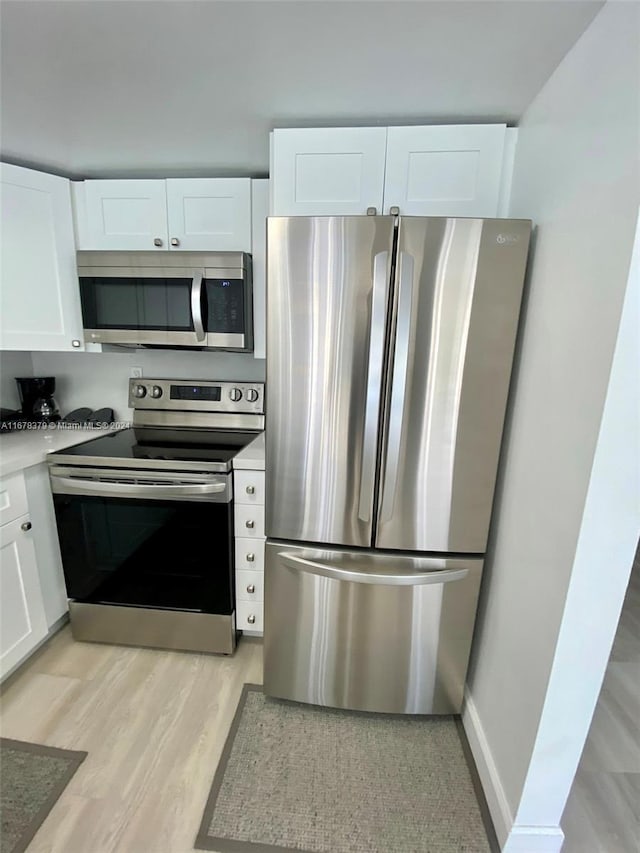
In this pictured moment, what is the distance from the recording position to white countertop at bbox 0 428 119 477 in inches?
62.1

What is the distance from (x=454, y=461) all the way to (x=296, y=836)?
1.27 metres

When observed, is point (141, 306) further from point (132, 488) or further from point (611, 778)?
point (611, 778)

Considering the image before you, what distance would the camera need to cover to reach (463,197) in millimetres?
1439

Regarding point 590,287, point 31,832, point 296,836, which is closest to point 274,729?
point 296,836

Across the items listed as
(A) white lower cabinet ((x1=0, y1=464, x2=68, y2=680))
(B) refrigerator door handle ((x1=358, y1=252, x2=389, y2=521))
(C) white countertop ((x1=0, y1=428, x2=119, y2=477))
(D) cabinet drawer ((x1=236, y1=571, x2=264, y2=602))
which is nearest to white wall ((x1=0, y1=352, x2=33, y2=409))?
(C) white countertop ((x1=0, y1=428, x2=119, y2=477))

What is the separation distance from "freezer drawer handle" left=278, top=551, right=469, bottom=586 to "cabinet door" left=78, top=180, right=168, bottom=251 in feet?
5.42

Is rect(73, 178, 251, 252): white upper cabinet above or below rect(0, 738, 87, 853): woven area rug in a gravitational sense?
above

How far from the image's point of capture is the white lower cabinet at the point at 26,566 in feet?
5.20

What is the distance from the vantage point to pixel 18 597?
1653 millimetres

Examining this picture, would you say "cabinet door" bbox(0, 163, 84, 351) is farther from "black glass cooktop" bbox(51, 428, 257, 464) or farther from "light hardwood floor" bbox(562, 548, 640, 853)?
"light hardwood floor" bbox(562, 548, 640, 853)

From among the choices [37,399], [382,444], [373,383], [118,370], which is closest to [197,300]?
[118,370]

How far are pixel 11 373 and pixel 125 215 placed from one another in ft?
3.78

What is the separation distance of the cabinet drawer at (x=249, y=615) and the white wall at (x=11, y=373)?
1.75 m

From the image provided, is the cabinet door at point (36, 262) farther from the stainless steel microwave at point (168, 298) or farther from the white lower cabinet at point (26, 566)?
the white lower cabinet at point (26, 566)
